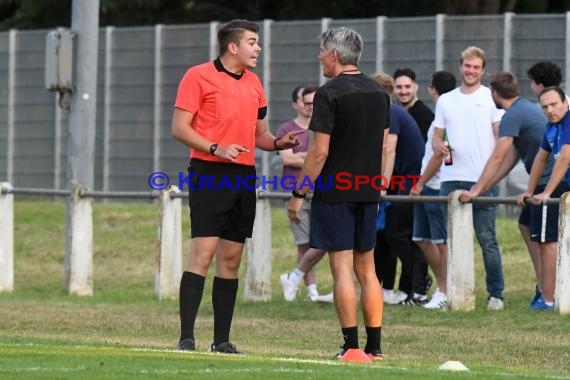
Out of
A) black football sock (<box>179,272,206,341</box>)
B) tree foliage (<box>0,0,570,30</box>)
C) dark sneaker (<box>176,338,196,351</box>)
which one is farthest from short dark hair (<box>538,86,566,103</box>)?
tree foliage (<box>0,0,570,30</box>)

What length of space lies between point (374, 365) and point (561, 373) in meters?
1.21

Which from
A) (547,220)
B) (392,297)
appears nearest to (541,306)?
(547,220)

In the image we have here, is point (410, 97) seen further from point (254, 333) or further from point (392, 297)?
point (254, 333)

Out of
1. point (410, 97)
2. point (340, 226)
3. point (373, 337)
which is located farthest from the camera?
point (410, 97)

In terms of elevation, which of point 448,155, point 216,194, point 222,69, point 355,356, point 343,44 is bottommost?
point 355,356

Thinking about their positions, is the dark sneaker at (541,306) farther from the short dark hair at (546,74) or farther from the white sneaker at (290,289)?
the white sneaker at (290,289)

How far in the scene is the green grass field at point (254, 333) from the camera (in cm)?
1002

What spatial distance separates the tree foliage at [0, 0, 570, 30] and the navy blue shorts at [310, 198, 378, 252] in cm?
1986

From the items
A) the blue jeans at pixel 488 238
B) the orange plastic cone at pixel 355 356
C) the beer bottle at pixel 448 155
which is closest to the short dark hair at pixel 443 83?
the beer bottle at pixel 448 155

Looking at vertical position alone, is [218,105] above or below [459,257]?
above

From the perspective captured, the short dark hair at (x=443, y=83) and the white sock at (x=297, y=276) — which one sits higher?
the short dark hair at (x=443, y=83)

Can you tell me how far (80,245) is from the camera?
19359 mm

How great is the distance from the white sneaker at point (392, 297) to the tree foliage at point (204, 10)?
14339mm

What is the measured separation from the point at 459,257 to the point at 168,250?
12.8 ft
